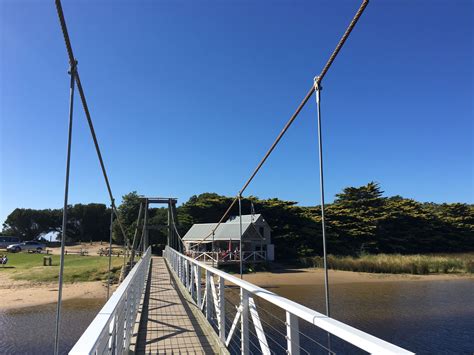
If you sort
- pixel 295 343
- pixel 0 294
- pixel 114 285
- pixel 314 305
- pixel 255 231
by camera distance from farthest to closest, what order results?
1. pixel 255 231
2. pixel 114 285
3. pixel 0 294
4. pixel 314 305
5. pixel 295 343

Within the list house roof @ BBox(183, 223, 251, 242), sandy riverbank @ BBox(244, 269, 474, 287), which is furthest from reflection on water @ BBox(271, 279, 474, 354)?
house roof @ BBox(183, 223, 251, 242)

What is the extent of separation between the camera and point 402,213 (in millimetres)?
31922

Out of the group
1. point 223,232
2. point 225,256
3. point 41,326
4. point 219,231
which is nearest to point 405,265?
point 225,256

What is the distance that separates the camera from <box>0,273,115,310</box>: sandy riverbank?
607 inches

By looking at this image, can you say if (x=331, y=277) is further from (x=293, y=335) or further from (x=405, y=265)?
(x=293, y=335)

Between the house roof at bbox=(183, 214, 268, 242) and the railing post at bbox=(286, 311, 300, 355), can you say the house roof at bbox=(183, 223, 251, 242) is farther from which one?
the railing post at bbox=(286, 311, 300, 355)

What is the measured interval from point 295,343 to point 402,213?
32982mm

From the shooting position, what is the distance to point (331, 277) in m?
22.6

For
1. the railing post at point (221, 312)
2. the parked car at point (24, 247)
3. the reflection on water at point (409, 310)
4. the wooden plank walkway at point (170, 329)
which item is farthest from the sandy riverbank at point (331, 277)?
the parked car at point (24, 247)

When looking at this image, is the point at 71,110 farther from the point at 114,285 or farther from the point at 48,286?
the point at 48,286

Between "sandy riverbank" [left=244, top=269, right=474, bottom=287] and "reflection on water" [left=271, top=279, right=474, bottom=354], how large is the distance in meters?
1.28

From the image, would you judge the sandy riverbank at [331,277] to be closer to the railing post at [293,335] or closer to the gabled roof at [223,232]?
the gabled roof at [223,232]

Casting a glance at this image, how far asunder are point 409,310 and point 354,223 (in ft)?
58.4

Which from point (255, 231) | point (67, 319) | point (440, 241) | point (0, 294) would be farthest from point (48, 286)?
point (440, 241)
